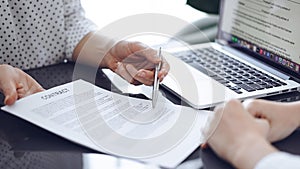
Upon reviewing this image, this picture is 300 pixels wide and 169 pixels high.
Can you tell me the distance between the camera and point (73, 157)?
724 mm

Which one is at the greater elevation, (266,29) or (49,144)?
(266,29)

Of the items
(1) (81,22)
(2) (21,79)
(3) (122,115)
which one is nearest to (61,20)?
(1) (81,22)

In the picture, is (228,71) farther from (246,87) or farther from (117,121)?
(117,121)

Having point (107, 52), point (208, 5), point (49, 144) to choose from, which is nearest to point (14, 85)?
point (49, 144)

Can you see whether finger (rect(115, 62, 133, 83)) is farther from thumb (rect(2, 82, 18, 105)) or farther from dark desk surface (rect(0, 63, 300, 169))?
thumb (rect(2, 82, 18, 105))

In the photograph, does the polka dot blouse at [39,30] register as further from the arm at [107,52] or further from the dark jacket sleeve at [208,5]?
the dark jacket sleeve at [208,5]

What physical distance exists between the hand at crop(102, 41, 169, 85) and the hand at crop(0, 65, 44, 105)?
196mm

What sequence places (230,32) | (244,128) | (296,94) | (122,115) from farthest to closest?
1. (230,32)
2. (296,94)
3. (122,115)
4. (244,128)

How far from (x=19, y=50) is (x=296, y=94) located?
66 centimetres

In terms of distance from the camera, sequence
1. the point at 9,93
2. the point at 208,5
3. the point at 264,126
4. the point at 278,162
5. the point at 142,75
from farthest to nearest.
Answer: the point at 208,5
the point at 142,75
the point at 9,93
the point at 264,126
the point at 278,162

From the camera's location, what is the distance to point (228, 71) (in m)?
1.05

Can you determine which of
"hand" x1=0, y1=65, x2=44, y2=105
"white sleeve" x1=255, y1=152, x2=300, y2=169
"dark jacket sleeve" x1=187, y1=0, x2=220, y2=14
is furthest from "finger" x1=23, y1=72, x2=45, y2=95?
"dark jacket sleeve" x1=187, y1=0, x2=220, y2=14

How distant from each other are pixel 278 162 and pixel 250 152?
0.16ft

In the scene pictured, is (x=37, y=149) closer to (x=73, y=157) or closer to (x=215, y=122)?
(x=73, y=157)
